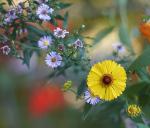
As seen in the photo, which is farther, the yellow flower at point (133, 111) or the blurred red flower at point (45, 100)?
the blurred red flower at point (45, 100)

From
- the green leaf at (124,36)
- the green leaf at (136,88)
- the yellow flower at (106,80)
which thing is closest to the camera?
the yellow flower at (106,80)

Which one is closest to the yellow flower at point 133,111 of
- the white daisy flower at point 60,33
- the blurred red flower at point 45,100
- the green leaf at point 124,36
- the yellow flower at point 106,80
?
the yellow flower at point 106,80

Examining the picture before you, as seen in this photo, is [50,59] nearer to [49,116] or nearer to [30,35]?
[30,35]

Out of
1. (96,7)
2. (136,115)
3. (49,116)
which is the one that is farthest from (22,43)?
(49,116)

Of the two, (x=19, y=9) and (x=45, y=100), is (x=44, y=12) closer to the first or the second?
(x=19, y=9)

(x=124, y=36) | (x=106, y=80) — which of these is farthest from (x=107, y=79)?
(x=124, y=36)

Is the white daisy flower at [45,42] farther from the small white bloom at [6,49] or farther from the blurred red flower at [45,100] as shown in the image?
the blurred red flower at [45,100]

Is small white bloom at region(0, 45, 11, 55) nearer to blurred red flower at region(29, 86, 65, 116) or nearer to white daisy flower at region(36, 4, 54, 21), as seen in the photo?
white daisy flower at region(36, 4, 54, 21)
